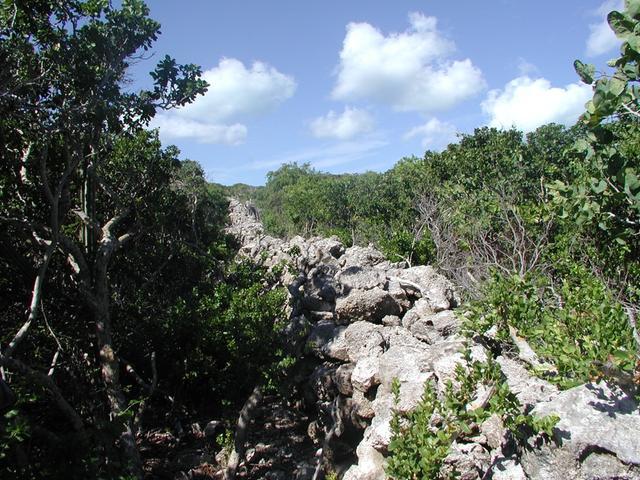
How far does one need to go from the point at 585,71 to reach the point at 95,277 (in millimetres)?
6993

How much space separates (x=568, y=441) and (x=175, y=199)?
9232 millimetres

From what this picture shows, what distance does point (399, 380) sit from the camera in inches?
250

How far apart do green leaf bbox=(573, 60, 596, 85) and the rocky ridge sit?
263 centimetres

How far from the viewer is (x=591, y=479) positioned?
12.7 ft

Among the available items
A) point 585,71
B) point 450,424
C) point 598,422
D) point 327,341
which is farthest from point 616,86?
point 327,341

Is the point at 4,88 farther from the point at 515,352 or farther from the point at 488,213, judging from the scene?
the point at 488,213

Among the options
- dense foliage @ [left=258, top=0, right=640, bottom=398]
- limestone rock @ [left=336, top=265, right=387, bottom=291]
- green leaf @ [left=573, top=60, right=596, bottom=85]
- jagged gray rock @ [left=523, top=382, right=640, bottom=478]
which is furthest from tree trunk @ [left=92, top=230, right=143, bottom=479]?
green leaf @ [left=573, top=60, right=596, bottom=85]

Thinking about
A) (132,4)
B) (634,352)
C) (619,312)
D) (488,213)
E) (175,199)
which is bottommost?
(634,352)

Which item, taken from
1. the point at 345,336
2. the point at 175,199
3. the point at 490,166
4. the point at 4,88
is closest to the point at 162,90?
the point at 4,88

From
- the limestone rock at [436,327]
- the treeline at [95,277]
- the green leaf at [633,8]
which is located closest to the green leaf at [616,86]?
the green leaf at [633,8]

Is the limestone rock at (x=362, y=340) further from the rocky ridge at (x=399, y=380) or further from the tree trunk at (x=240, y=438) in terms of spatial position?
the tree trunk at (x=240, y=438)

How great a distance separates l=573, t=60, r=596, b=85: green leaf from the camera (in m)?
2.92

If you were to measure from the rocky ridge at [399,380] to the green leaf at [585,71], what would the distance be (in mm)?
2632

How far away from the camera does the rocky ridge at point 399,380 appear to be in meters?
3.99
